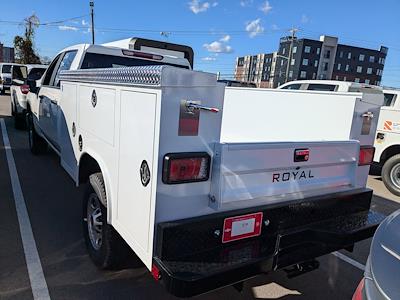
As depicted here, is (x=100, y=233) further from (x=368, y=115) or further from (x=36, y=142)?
(x=36, y=142)

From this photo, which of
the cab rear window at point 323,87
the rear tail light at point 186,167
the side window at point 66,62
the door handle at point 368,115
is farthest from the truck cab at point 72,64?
the cab rear window at point 323,87

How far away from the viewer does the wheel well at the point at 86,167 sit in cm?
341

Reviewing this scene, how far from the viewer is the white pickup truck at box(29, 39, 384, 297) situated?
2027 mm

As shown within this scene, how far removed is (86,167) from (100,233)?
2.42 ft

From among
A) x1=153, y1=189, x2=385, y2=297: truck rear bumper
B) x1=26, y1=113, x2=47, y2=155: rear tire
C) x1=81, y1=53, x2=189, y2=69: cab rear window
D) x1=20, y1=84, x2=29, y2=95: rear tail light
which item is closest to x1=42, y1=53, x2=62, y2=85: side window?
x1=81, y1=53, x2=189, y2=69: cab rear window

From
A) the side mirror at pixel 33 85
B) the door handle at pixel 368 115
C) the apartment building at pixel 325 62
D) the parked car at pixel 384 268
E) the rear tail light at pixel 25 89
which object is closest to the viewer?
the parked car at pixel 384 268

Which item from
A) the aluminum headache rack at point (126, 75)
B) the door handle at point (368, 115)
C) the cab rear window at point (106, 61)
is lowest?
the door handle at point (368, 115)

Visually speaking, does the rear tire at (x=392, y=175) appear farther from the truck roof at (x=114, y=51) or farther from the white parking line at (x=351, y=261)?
the truck roof at (x=114, y=51)

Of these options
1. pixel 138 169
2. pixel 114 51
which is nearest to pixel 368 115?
pixel 138 169

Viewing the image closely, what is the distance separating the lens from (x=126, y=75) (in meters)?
2.43

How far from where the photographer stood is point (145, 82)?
2090 millimetres

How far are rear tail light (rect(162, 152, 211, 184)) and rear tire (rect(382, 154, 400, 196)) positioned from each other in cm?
606

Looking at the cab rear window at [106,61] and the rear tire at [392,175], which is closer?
the cab rear window at [106,61]

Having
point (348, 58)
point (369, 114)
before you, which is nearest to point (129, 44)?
point (369, 114)
